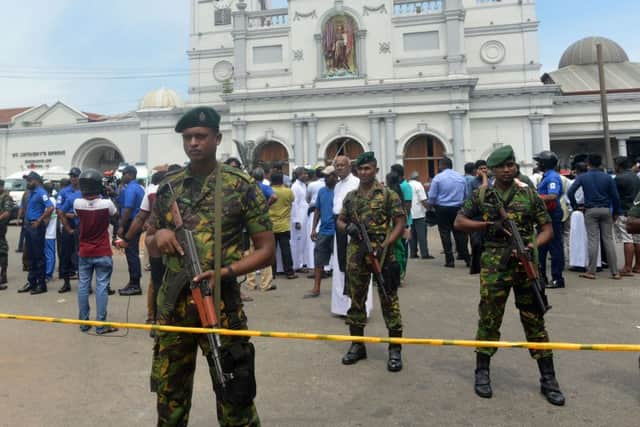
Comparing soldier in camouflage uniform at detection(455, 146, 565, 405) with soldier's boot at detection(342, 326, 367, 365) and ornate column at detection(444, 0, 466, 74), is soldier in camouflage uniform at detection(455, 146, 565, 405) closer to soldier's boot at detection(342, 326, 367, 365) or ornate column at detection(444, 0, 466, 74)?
soldier's boot at detection(342, 326, 367, 365)

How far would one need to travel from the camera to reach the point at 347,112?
25422mm

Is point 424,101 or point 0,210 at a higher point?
point 424,101

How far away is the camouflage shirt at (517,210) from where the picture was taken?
10.9ft

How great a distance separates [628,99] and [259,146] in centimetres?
2285

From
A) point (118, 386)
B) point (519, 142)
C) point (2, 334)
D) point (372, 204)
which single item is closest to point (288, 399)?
point (118, 386)

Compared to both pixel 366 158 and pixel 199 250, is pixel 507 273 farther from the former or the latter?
pixel 199 250

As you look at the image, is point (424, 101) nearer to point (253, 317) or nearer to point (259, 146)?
point (259, 146)

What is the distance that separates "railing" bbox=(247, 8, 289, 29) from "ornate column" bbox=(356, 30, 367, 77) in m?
5.03

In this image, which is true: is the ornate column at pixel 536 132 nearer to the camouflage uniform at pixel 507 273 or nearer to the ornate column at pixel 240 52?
the ornate column at pixel 240 52

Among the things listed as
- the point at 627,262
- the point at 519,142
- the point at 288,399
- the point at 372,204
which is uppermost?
the point at 519,142

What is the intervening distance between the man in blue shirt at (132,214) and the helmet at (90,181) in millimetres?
990

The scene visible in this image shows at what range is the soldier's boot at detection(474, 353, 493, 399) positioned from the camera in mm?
3260

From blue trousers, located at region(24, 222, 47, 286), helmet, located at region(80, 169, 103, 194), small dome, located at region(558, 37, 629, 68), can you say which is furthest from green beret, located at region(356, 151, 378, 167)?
small dome, located at region(558, 37, 629, 68)

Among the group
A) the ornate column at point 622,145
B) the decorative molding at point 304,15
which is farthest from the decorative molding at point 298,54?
the ornate column at point 622,145
